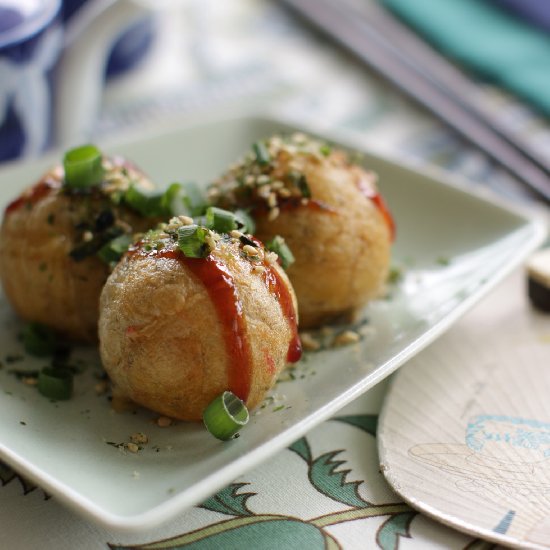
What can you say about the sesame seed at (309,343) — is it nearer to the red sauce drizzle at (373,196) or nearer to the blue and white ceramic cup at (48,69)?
the red sauce drizzle at (373,196)

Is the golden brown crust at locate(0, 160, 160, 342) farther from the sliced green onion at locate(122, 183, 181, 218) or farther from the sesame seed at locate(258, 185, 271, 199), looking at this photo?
the sesame seed at locate(258, 185, 271, 199)

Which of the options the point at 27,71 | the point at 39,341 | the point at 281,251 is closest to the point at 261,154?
the point at 281,251

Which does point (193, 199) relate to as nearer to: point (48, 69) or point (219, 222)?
point (219, 222)

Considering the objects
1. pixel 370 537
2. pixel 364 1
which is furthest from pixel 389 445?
pixel 364 1

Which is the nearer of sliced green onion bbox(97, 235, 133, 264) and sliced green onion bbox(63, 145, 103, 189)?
sliced green onion bbox(97, 235, 133, 264)

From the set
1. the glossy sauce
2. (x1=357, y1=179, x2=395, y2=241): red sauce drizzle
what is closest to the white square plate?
(x1=357, y1=179, x2=395, y2=241): red sauce drizzle

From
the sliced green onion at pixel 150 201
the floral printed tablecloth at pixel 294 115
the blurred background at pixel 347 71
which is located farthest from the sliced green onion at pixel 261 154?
the blurred background at pixel 347 71
